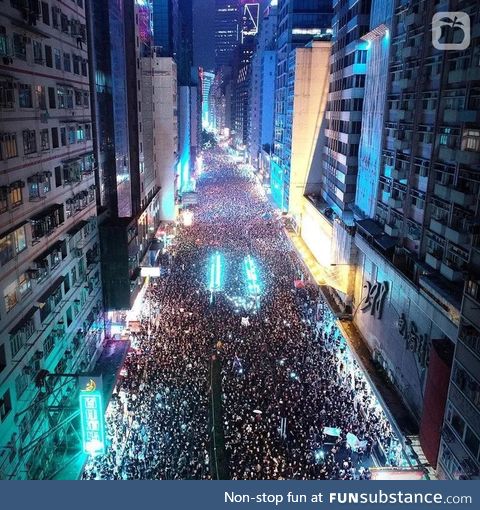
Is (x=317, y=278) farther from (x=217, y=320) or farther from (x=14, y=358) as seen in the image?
(x=14, y=358)

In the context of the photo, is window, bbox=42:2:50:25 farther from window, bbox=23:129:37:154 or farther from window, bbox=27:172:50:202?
window, bbox=27:172:50:202

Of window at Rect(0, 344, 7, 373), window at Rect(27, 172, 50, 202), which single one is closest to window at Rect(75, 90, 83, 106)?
window at Rect(27, 172, 50, 202)

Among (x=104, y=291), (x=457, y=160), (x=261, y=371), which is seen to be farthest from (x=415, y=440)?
(x=104, y=291)

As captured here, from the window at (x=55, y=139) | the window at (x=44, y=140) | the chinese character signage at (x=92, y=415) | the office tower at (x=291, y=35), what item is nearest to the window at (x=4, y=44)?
the window at (x=44, y=140)

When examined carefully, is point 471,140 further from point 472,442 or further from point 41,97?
point 41,97

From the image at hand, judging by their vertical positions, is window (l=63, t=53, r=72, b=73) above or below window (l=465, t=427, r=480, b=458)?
above

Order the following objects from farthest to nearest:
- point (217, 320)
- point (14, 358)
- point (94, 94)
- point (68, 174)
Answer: point (217, 320)
point (94, 94)
point (68, 174)
point (14, 358)

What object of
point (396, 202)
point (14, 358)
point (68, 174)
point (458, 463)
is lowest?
point (458, 463)
